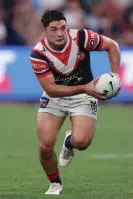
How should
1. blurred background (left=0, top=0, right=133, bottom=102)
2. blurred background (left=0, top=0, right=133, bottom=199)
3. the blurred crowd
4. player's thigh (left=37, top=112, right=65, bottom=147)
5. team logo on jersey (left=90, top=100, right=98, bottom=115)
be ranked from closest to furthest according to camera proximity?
player's thigh (left=37, top=112, right=65, bottom=147), team logo on jersey (left=90, top=100, right=98, bottom=115), blurred background (left=0, top=0, right=133, bottom=199), blurred background (left=0, top=0, right=133, bottom=102), the blurred crowd

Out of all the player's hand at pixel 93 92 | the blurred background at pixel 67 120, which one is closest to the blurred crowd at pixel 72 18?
the blurred background at pixel 67 120

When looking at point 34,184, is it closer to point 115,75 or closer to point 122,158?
point 115,75

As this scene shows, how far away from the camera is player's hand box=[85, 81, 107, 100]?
8875mm

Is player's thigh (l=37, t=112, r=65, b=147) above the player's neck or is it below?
below

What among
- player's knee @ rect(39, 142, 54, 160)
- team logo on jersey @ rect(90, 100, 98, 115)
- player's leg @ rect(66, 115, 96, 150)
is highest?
team logo on jersey @ rect(90, 100, 98, 115)

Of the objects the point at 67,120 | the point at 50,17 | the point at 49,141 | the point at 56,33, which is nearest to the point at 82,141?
the point at 49,141

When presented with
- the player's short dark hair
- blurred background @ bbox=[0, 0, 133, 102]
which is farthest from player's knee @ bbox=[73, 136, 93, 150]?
blurred background @ bbox=[0, 0, 133, 102]

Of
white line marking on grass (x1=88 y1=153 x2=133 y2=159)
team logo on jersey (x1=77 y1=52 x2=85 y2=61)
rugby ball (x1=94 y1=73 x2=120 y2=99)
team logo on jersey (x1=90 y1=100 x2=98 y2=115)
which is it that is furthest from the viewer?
white line marking on grass (x1=88 y1=153 x2=133 y2=159)

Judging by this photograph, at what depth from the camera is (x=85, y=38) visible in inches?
372

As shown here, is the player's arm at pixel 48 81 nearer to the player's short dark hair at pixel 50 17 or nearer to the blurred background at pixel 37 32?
the player's short dark hair at pixel 50 17

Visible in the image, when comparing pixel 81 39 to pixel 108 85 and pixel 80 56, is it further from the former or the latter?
pixel 108 85

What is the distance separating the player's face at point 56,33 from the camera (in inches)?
362

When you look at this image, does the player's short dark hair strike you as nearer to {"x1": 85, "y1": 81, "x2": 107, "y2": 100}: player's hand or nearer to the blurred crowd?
{"x1": 85, "y1": 81, "x2": 107, "y2": 100}: player's hand

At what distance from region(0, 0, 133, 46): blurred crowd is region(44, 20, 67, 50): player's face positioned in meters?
11.4
